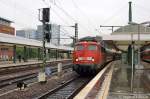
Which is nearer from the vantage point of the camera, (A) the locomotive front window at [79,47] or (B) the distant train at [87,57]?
(B) the distant train at [87,57]

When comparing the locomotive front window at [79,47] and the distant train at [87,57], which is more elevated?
the locomotive front window at [79,47]

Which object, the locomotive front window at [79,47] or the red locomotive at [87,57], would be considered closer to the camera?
the red locomotive at [87,57]

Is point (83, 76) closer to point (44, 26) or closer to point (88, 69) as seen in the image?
point (88, 69)

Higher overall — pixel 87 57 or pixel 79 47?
pixel 79 47

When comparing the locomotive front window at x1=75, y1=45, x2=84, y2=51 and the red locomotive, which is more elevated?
the locomotive front window at x1=75, y1=45, x2=84, y2=51

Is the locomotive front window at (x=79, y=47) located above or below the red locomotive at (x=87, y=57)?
above

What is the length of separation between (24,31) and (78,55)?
71.8 metres

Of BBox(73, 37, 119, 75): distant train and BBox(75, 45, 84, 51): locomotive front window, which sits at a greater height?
BBox(75, 45, 84, 51): locomotive front window

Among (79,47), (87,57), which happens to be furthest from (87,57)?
(79,47)

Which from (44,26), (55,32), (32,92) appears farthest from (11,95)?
(55,32)

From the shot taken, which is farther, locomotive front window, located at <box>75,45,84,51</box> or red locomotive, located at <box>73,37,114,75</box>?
locomotive front window, located at <box>75,45,84,51</box>

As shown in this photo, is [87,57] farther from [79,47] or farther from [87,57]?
[79,47]

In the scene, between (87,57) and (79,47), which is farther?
(79,47)

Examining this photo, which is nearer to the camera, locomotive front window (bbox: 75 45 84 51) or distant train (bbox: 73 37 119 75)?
distant train (bbox: 73 37 119 75)
